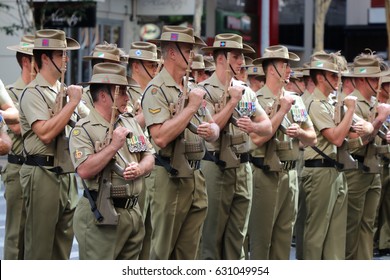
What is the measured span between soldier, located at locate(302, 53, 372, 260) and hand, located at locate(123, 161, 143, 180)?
11.4 ft

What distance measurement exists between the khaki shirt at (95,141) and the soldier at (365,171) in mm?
4135

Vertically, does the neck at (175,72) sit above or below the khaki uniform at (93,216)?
above


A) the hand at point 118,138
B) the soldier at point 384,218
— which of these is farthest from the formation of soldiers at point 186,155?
the soldier at point 384,218

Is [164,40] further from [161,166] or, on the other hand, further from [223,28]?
[223,28]

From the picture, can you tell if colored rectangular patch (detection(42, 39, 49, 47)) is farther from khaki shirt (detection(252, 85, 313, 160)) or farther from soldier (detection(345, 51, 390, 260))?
soldier (detection(345, 51, 390, 260))

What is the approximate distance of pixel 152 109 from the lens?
30.3 feet

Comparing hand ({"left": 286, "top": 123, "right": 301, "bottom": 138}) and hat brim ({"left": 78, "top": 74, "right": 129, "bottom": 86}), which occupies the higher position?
hat brim ({"left": 78, "top": 74, "right": 129, "bottom": 86})

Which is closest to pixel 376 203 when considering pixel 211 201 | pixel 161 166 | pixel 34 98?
pixel 211 201

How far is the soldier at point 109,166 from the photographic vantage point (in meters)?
→ 8.20

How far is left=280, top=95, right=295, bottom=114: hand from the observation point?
34.6ft

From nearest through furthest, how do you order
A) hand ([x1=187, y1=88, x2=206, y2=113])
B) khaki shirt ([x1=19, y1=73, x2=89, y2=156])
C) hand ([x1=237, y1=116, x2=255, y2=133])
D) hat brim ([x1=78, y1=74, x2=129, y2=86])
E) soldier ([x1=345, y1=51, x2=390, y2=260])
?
hat brim ([x1=78, y1=74, x2=129, y2=86]), hand ([x1=187, y1=88, x2=206, y2=113]), khaki shirt ([x1=19, y1=73, x2=89, y2=156]), hand ([x1=237, y1=116, x2=255, y2=133]), soldier ([x1=345, y1=51, x2=390, y2=260])

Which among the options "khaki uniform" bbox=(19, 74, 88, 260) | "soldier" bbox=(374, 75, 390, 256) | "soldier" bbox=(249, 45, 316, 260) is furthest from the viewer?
"soldier" bbox=(374, 75, 390, 256)

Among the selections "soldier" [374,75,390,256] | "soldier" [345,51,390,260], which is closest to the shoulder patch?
"soldier" [345,51,390,260]

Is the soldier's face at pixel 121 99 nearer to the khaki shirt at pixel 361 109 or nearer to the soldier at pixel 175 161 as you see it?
the soldier at pixel 175 161
